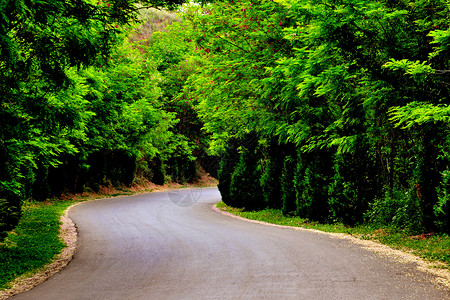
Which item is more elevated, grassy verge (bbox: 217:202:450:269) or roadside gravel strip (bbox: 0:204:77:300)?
grassy verge (bbox: 217:202:450:269)

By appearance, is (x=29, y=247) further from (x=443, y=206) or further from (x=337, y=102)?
(x=337, y=102)

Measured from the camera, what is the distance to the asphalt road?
5.37 meters

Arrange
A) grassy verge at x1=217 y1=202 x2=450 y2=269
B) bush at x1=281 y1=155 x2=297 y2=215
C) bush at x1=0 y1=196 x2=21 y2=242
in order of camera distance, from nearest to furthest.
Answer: grassy verge at x1=217 y1=202 x2=450 y2=269 < bush at x1=0 y1=196 x2=21 y2=242 < bush at x1=281 y1=155 x2=297 y2=215

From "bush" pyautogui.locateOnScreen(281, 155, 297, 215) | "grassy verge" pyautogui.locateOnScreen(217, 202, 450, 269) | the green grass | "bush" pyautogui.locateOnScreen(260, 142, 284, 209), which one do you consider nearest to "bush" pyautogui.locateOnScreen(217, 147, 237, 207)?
"bush" pyautogui.locateOnScreen(260, 142, 284, 209)

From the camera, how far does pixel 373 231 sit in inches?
417

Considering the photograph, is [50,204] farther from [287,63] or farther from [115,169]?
[287,63]

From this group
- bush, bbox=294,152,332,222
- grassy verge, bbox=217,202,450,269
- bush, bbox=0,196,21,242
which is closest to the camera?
grassy verge, bbox=217,202,450,269

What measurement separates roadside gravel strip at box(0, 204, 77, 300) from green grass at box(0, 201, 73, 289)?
15 centimetres

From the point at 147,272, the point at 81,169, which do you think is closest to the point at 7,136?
the point at 147,272

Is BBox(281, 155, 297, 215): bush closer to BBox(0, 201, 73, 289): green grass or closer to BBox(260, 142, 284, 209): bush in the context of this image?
BBox(260, 142, 284, 209): bush

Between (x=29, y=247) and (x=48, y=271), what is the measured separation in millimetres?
2425

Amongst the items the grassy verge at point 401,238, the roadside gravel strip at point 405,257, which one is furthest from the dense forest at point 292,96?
the roadside gravel strip at point 405,257

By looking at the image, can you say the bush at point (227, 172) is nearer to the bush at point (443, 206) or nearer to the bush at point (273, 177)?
the bush at point (273, 177)

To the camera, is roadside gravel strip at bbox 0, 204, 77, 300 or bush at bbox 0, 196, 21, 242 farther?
bush at bbox 0, 196, 21, 242
